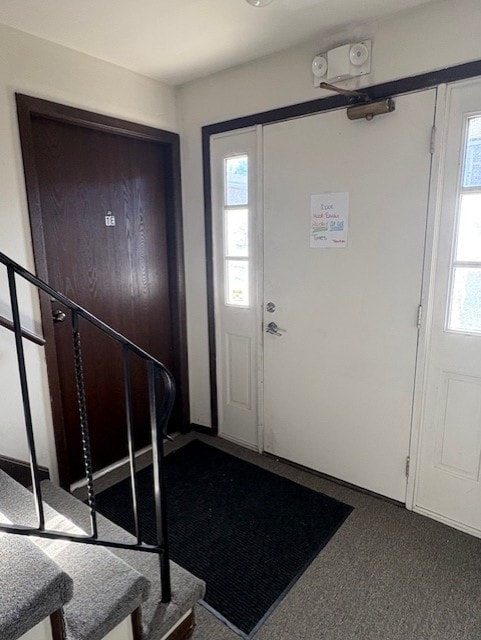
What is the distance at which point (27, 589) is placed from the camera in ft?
3.30

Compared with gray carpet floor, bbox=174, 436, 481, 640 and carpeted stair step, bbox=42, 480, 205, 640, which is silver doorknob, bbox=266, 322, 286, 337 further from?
carpeted stair step, bbox=42, 480, 205, 640

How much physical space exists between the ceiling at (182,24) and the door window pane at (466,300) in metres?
1.20

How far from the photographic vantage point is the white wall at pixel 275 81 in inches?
68.8

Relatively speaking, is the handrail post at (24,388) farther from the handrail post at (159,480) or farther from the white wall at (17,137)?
the white wall at (17,137)

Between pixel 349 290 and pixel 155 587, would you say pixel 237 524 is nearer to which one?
pixel 155 587

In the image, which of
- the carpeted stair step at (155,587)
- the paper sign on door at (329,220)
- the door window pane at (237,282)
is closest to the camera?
the carpeted stair step at (155,587)

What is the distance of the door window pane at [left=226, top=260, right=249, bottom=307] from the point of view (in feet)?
8.65

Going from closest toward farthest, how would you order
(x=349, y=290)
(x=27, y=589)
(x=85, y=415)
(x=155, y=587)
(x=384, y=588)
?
(x=27, y=589) → (x=85, y=415) → (x=155, y=587) → (x=384, y=588) → (x=349, y=290)

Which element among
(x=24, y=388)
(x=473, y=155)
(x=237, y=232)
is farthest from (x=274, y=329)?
(x=24, y=388)

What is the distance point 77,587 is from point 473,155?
224 centimetres

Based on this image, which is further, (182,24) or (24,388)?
(182,24)

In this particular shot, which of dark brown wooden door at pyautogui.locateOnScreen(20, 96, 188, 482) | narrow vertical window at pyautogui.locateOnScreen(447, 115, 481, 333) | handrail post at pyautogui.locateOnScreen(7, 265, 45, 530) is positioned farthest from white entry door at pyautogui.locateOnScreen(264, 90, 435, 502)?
handrail post at pyautogui.locateOnScreen(7, 265, 45, 530)

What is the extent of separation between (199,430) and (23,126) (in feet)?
7.26

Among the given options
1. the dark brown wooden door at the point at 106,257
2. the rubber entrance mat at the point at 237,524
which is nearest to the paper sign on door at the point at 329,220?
the dark brown wooden door at the point at 106,257
